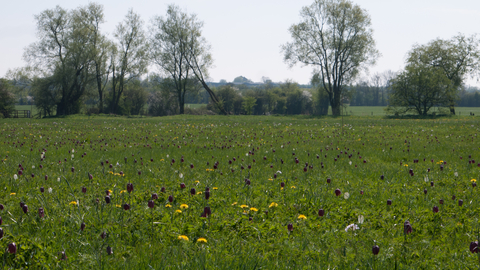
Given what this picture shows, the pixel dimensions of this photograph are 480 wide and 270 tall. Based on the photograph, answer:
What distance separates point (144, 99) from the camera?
2790 inches

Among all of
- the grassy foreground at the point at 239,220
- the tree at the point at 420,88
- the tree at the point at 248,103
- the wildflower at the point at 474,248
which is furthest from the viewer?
the tree at the point at 248,103

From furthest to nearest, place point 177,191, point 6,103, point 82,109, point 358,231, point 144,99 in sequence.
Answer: point 144,99
point 82,109
point 6,103
point 177,191
point 358,231

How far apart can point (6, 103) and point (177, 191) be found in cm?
5856

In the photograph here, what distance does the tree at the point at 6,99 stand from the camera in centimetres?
4984

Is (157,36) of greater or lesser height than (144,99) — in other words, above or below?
above

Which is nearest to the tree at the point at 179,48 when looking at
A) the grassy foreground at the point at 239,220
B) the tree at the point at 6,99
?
the tree at the point at 6,99

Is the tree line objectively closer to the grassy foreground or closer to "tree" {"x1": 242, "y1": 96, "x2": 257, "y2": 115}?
"tree" {"x1": 242, "y1": 96, "x2": 257, "y2": 115}

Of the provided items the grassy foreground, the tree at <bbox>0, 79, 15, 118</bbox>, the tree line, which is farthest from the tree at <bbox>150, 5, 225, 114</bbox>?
the grassy foreground

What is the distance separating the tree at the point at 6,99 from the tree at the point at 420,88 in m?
59.0

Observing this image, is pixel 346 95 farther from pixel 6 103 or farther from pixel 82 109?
pixel 6 103

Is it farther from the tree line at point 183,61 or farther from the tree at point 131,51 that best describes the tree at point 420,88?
the tree at point 131,51

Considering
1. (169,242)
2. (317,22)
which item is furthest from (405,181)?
(317,22)

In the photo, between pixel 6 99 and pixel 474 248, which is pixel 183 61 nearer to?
pixel 6 99

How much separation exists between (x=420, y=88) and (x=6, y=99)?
62.5 metres
